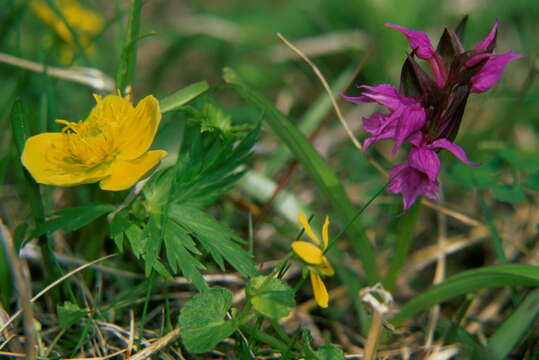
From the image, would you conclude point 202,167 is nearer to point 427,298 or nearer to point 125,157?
point 125,157

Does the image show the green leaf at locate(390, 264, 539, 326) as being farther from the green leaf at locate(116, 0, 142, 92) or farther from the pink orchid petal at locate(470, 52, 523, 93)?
the green leaf at locate(116, 0, 142, 92)

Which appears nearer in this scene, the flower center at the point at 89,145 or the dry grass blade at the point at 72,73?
the flower center at the point at 89,145

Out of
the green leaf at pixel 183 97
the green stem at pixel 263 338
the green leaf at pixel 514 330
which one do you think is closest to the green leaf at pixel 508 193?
the green leaf at pixel 514 330

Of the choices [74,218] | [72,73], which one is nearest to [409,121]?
[74,218]

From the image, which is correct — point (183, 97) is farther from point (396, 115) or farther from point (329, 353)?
point (329, 353)

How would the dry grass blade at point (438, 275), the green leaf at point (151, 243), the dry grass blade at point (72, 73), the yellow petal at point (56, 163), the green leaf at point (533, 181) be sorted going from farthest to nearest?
1. the dry grass blade at point (72, 73)
2. the green leaf at point (533, 181)
3. the dry grass blade at point (438, 275)
4. the yellow petal at point (56, 163)
5. the green leaf at point (151, 243)

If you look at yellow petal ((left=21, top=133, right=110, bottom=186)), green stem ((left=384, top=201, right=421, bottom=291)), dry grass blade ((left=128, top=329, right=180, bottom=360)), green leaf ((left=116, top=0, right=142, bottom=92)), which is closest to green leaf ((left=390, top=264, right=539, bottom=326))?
green stem ((left=384, top=201, right=421, bottom=291))

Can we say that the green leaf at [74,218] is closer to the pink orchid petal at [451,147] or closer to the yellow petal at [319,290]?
the yellow petal at [319,290]

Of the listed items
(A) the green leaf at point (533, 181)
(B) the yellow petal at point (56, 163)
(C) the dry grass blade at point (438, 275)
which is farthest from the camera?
(A) the green leaf at point (533, 181)
